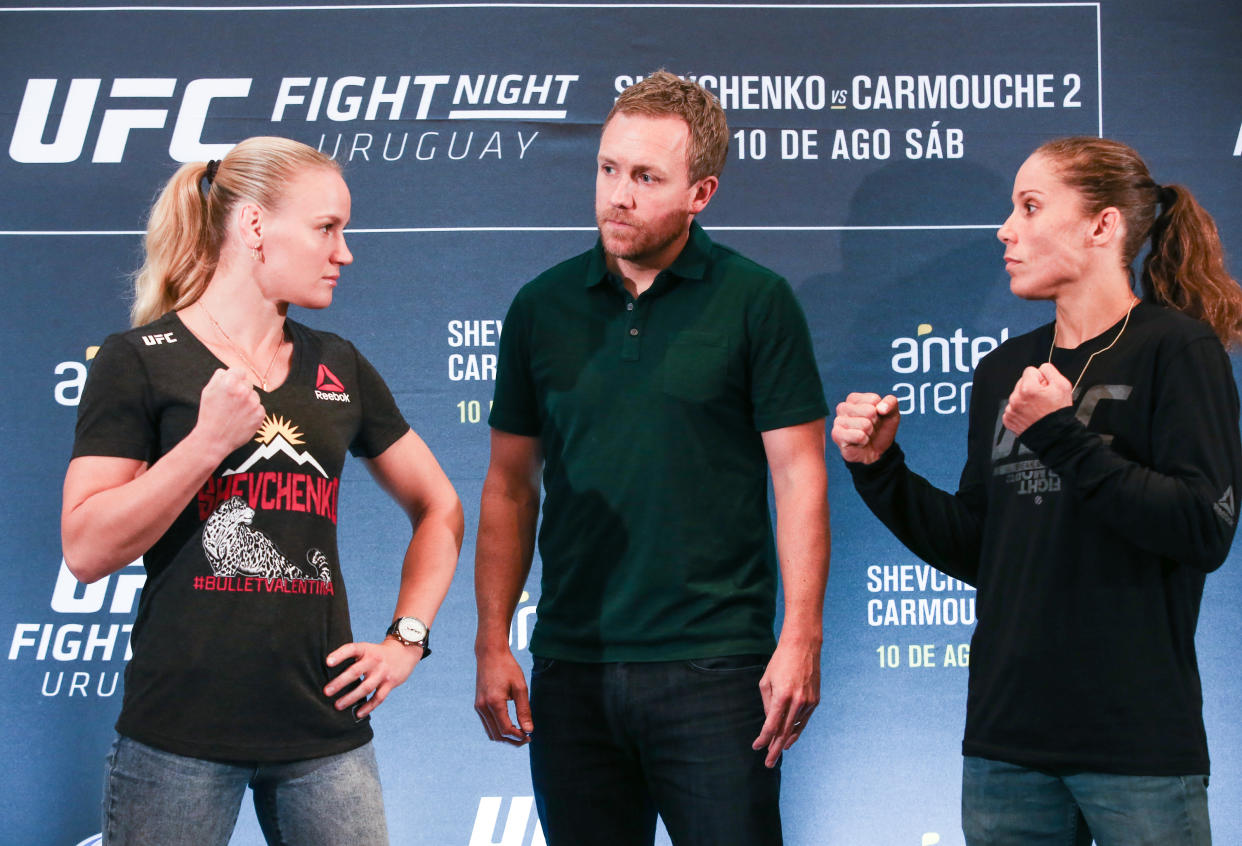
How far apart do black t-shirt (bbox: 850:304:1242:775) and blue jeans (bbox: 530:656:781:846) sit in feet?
1.15

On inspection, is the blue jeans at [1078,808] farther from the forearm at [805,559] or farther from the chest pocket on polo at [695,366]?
the chest pocket on polo at [695,366]

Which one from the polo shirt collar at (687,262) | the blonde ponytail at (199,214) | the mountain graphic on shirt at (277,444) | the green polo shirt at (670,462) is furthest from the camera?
the polo shirt collar at (687,262)

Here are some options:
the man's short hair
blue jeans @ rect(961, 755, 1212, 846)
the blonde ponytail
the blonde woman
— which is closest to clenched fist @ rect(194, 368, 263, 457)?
the blonde woman

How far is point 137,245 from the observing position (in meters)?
2.97

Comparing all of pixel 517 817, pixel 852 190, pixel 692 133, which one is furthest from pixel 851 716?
pixel 692 133

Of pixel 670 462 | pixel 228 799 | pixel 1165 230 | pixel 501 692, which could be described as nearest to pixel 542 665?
pixel 501 692

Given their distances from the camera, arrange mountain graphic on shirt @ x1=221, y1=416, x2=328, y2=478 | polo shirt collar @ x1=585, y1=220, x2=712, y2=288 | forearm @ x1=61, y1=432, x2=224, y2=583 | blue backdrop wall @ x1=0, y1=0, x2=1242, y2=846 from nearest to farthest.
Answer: forearm @ x1=61, y1=432, x2=224, y2=583, mountain graphic on shirt @ x1=221, y1=416, x2=328, y2=478, polo shirt collar @ x1=585, y1=220, x2=712, y2=288, blue backdrop wall @ x1=0, y1=0, x2=1242, y2=846

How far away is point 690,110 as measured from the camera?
194 centimetres

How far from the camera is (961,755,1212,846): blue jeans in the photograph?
5.30 ft

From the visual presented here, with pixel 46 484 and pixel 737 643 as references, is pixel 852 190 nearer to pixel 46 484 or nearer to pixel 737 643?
pixel 737 643

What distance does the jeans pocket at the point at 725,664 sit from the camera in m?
1.80

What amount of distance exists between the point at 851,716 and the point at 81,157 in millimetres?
2371

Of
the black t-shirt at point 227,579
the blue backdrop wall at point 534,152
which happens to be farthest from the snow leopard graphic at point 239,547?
the blue backdrop wall at point 534,152

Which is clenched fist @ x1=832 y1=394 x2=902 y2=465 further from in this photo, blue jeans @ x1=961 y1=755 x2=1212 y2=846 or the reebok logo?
the reebok logo
